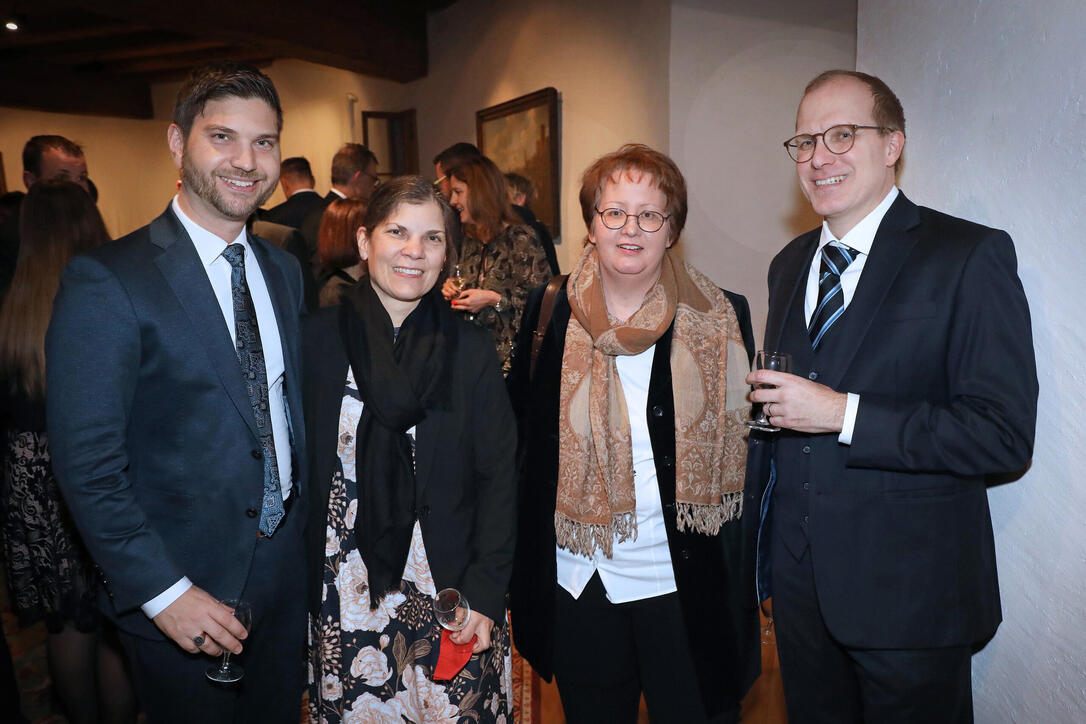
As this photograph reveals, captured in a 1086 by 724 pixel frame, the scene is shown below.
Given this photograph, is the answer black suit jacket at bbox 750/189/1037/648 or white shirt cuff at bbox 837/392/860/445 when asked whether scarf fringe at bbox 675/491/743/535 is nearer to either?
black suit jacket at bbox 750/189/1037/648

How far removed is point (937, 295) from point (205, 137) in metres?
1.74

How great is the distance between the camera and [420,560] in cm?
190

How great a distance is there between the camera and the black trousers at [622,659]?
6.56 feet

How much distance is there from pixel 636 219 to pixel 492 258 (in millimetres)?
2083

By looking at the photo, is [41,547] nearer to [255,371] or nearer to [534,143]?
[255,371]

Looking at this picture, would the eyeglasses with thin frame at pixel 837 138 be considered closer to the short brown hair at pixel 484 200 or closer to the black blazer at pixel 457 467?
the black blazer at pixel 457 467

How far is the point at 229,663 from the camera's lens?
5.65 feet

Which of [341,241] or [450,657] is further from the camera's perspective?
[341,241]

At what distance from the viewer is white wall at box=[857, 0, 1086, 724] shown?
164 cm

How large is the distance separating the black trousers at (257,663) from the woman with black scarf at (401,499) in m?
0.06

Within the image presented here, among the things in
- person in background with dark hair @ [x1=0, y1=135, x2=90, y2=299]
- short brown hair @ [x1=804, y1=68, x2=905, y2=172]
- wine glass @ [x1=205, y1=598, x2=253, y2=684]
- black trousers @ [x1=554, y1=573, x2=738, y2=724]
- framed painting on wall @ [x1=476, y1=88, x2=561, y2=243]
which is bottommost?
black trousers @ [x1=554, y1=573, x2=738, y2=724]

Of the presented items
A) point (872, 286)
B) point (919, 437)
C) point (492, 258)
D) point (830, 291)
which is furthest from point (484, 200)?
point (919, 437)

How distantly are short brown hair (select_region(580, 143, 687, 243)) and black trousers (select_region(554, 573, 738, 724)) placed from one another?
104cm

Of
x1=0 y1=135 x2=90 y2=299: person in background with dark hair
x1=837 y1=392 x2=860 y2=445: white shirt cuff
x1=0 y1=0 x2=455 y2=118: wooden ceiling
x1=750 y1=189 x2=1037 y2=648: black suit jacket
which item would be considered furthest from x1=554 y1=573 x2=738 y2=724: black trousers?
x1=0 y1=0 x2=455 y2=118: wooden ceiling
